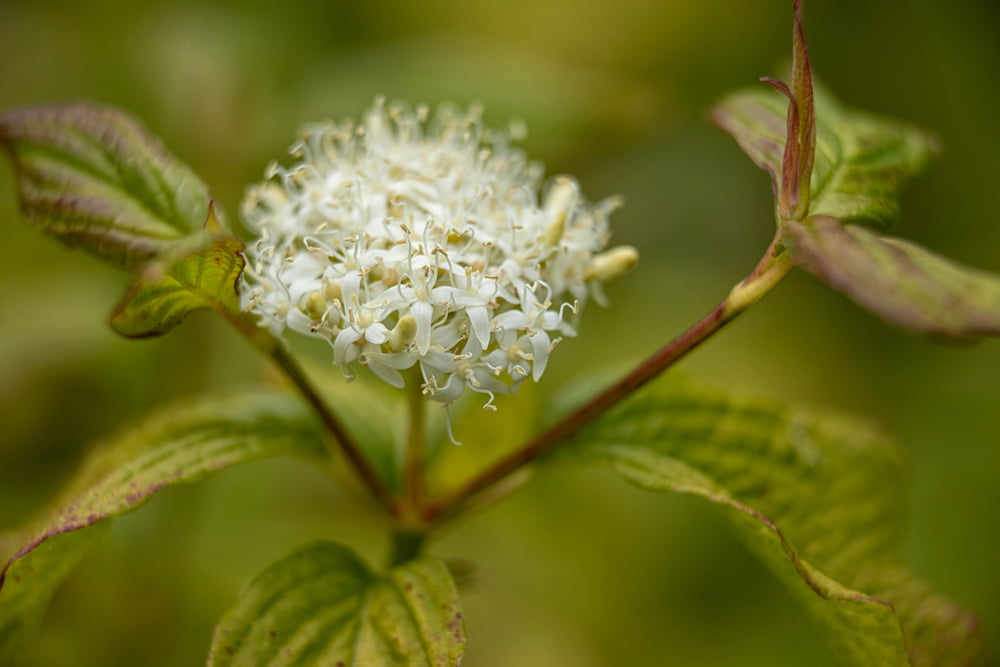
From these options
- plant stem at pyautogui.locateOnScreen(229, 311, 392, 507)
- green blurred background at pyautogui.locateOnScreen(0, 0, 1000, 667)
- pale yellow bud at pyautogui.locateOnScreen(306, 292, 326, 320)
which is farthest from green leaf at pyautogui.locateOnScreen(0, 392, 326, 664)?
green blurred background at pyautogui.locateOnScreen(0, 0, 1000, 667)

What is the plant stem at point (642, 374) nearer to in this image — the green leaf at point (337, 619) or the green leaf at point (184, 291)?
the green leaf at point (337, 619)

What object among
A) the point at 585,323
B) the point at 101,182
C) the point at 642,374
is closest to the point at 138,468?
the point at 101,182

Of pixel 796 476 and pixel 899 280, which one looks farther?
pixel 796 476

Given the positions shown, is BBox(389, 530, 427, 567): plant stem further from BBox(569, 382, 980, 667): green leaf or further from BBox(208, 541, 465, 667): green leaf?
BBox(569, 382, 980, 667): green leaf

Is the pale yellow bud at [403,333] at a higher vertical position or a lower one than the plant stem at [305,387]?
higher

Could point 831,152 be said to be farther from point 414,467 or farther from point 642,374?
point 414,467

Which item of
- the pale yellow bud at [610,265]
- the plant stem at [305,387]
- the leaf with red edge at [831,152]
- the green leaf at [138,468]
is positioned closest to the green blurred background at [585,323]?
the plant stem at [305,387]

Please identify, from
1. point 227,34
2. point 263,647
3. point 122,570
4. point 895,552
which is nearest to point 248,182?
point 227,34
